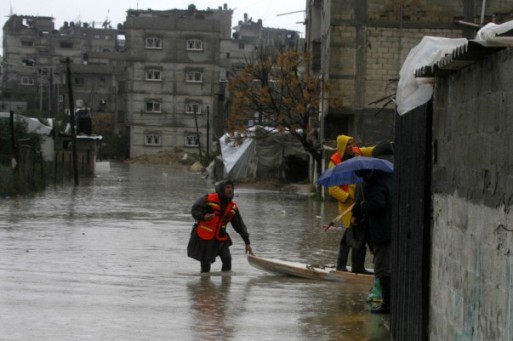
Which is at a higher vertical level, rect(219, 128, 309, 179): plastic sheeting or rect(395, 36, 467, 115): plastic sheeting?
rect(395, 36, 467, 115): plastic sheeting

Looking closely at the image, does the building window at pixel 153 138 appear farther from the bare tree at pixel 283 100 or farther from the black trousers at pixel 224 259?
the black trousers at pixel 224 259

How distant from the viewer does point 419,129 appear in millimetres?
8422

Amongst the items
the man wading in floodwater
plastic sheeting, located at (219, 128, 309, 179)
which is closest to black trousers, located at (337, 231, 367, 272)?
the man wading in floodwater

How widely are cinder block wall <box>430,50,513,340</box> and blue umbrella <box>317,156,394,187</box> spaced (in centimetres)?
268

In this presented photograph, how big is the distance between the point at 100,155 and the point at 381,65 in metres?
62.6

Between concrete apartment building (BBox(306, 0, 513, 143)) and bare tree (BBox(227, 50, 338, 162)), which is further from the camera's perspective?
bare tree (BBox(227, 50, 338, 162))

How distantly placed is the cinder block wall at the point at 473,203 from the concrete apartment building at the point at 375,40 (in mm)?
26674

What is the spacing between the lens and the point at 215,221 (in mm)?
14039

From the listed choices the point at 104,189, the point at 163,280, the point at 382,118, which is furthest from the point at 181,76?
the point at 163,280

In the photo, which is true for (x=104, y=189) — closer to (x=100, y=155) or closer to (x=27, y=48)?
(x=100, y=155)

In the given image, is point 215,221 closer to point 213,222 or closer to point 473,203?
point 213,222

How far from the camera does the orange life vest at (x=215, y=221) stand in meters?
14.0

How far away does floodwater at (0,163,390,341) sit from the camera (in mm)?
9609

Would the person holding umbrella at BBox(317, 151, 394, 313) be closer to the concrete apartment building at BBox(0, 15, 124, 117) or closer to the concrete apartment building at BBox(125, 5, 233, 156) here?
the concrete apartment building at BBox(125, 5, 233, 156)
